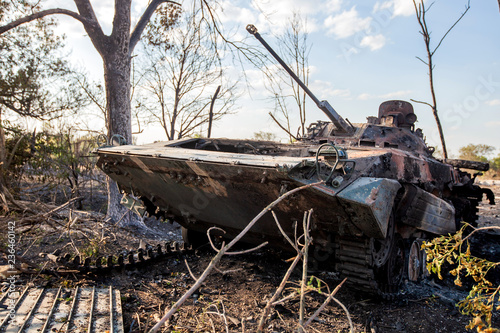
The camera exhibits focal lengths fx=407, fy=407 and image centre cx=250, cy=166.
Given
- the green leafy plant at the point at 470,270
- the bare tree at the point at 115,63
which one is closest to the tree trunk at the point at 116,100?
the bare tree at the point at 115,63

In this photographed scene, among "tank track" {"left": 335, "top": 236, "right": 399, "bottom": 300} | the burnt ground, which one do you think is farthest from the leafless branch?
"tank track" {"left": 335, "top": 236, "right": 399, "bottom": 300}

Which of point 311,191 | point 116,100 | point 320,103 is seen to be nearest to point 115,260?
point 311,191

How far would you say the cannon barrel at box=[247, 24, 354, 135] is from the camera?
5630 millimetres

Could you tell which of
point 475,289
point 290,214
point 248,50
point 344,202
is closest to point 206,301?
point 290,214

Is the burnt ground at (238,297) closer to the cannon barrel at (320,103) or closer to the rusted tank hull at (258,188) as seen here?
the rusted tank hull at (258,188)

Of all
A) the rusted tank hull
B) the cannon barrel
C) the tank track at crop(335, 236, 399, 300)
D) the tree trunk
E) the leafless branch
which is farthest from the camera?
the tree trunk

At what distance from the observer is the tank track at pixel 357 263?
4.00 m

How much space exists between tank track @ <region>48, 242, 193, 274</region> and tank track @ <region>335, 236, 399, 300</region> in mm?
2536

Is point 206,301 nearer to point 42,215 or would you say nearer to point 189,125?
point 42,215

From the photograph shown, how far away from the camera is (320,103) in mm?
5789

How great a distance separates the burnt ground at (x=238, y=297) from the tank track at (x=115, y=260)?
2.8 inches

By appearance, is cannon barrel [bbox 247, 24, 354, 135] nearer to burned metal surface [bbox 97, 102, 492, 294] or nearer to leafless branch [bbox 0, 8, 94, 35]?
burned metal surface [bbox 97, 102, 492, 294]

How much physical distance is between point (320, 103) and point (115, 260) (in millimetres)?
3507

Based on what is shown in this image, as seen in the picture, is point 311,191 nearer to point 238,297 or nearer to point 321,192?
point 321,192
